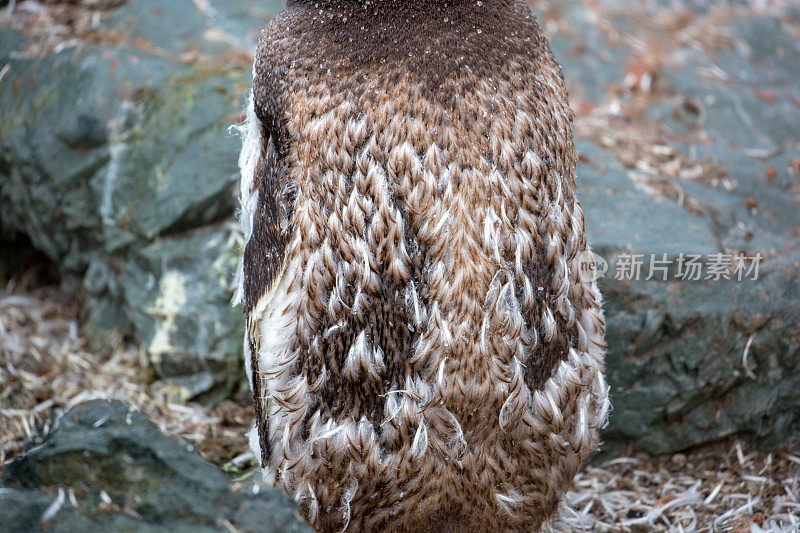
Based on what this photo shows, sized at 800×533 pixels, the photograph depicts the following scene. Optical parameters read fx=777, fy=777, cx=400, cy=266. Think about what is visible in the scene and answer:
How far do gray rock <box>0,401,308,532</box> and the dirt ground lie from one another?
1.01 m

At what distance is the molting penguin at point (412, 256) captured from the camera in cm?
219

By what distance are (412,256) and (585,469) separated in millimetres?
1771

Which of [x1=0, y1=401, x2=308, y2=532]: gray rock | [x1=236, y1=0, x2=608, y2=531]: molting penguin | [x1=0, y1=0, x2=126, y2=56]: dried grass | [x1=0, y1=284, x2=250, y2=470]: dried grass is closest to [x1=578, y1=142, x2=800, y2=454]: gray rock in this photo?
[x1=236, y1=0, x2=608, y2=531]: molting penguin

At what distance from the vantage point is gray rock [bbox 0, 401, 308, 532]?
5.91ft

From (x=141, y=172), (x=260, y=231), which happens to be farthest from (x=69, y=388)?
(x=260, y=231)

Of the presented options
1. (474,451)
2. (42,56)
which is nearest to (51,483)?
(474,451)

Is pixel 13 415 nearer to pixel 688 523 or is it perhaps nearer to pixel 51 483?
pixel 51 483

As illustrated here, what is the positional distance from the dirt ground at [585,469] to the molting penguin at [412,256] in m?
0.74

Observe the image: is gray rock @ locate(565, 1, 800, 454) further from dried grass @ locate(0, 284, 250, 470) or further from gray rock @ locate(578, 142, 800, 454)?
dried grass @ locate(0, 284, 250, 470)

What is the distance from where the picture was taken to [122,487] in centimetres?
198

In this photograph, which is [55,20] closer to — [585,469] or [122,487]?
[122,487]

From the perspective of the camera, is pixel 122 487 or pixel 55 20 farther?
pixel 55 20

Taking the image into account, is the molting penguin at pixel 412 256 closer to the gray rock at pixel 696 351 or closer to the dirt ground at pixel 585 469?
the dirt ground at pixel 585 469

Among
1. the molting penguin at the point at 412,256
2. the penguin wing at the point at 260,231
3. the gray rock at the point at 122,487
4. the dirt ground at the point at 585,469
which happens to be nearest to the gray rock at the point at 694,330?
the dirt ground at the point at 585,469
